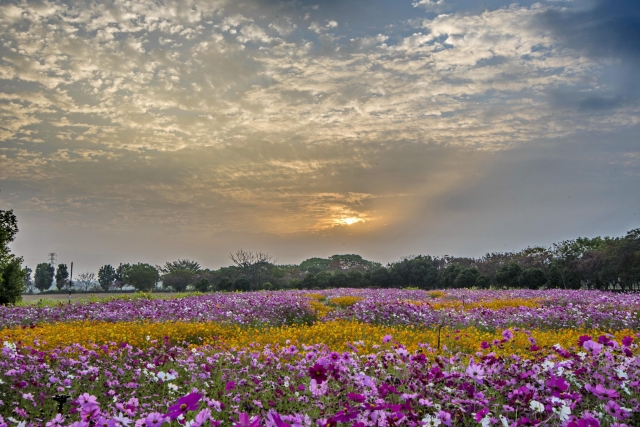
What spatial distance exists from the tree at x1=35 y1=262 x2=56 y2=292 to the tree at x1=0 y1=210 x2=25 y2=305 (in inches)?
3067

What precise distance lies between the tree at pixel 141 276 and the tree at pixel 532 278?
33079 millimetres

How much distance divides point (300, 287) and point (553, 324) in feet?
76.4

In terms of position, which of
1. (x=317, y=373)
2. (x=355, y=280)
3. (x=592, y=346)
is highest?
(x=317, y=373)

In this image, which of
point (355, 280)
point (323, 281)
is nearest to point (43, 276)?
point (323, 281)

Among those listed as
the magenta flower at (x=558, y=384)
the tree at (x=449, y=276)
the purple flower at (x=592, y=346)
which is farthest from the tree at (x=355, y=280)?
the magenta flower at (x=558, y=384)

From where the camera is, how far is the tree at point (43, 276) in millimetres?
86562

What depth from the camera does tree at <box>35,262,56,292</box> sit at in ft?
284

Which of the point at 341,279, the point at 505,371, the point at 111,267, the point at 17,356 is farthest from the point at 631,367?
the point at 111,267

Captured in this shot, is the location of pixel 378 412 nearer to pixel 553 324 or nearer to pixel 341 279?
pixel 553 324

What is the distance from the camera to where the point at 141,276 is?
144 ft

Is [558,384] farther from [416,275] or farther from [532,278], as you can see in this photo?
[416,275]

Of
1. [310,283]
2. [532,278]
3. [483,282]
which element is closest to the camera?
[532,278]

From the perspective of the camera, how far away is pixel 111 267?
253 feet

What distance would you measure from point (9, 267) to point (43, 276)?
7871 cm
